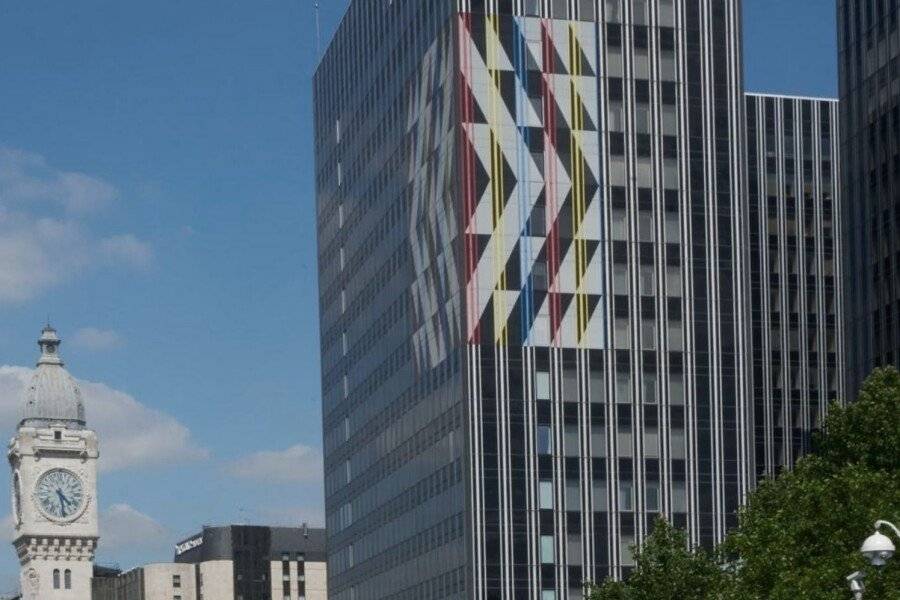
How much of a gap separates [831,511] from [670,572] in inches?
527

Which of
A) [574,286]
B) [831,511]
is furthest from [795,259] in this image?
[831,511]

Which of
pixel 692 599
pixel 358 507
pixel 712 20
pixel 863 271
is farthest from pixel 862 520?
pixel 358 507

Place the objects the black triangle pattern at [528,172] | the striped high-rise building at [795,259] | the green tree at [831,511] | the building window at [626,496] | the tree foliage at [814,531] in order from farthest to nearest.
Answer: the striped high-rise building at [795,259]
the black triangle pattern at [528,172]
the building window at [626,496]
the tree foliage at [814,531]
the green tree at [831,511]

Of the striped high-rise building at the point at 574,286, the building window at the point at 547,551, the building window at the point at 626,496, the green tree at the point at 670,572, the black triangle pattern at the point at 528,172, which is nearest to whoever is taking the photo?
the green tree at the point at 670,572

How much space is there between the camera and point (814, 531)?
84062 millimetres

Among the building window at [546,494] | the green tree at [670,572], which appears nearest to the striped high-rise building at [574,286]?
the building window at [546,494]

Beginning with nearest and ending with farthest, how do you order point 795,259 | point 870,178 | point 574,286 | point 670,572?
point 670,572 < point 870,178 < point 574,286 < point 795,259

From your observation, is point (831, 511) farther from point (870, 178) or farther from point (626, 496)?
point (626, 496)

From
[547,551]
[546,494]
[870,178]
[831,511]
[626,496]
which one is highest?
[870,178]

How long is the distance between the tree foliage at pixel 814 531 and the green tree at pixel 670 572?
4 centimetres

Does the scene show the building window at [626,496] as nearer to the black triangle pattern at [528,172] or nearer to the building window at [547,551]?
the building window at [547,551]

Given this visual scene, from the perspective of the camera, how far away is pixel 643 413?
140875 mm

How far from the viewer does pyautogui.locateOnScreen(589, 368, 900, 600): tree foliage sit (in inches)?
3130

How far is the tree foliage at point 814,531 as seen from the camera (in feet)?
261
